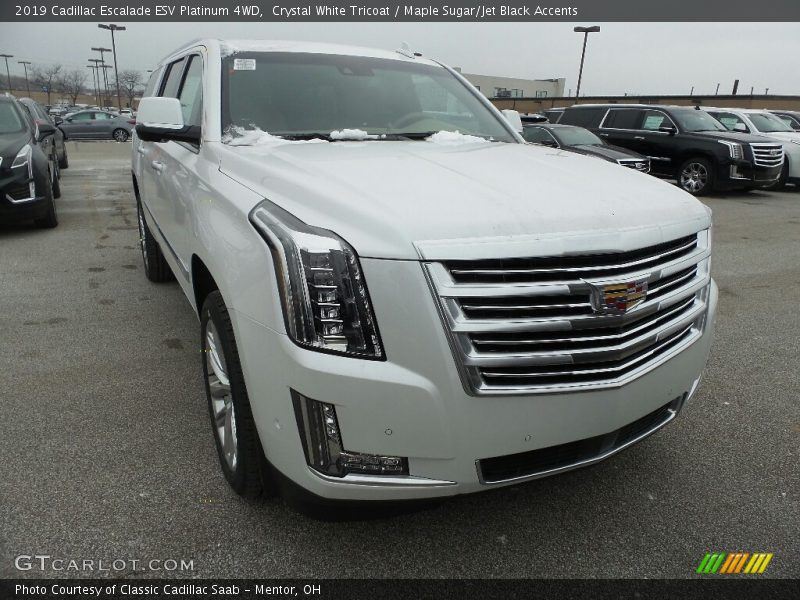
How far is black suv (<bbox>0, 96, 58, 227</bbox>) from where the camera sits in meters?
6.81

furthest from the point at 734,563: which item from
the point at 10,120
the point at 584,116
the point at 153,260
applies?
the point at 584,116

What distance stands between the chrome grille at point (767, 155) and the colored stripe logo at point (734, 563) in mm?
11880

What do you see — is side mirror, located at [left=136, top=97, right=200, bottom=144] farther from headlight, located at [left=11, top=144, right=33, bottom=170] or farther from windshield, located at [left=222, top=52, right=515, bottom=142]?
headlight, located at [left=11, top=144, right=33, bottom=170]

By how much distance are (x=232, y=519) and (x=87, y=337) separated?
2.35 metres

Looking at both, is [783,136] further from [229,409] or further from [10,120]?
[229,409]

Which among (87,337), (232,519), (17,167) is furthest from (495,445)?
(17,167)

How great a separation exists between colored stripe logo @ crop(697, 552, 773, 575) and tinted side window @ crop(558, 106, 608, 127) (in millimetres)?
13127

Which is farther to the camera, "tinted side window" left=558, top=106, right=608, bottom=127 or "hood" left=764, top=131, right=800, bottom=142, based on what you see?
"tinted side window" left=558, top=106, right=608, bottom=127

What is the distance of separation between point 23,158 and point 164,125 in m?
5.39

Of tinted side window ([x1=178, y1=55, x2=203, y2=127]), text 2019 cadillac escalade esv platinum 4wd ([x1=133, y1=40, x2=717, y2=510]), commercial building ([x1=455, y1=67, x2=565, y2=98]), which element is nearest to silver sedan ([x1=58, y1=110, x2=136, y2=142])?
tinted side window ([x1=178, y1=55, x2=203, y2=127])

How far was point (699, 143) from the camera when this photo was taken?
12.3 metres

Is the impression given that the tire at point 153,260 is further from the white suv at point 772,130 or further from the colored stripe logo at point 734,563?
the white suv at point 772,130

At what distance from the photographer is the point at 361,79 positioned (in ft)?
10.7

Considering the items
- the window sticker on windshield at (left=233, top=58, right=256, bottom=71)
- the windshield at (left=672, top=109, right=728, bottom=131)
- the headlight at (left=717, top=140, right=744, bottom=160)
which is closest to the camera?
the window sticker on windshield at (left=233, top=58, right=256, bottom=71)
